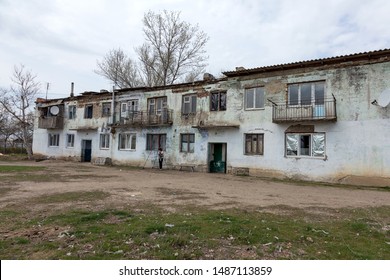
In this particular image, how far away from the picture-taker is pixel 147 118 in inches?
947

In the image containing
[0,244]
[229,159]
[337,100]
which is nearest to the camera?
[0,244]

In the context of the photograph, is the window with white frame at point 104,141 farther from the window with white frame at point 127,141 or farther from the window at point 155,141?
the window at point 155,141

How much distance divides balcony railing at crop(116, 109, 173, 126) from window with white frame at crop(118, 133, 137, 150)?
1186 mm

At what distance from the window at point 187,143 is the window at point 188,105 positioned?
1796mm

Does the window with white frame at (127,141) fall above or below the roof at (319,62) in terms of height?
below

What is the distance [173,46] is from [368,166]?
26.2 metres

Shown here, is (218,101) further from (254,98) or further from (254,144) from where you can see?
(254,144)

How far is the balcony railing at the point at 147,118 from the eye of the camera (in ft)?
75.8

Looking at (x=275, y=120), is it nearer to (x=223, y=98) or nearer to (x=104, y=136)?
(x=223, y=98)

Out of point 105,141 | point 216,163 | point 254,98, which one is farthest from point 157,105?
point 254,98

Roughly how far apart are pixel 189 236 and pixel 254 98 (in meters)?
15.2

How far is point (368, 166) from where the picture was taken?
15.2 meters

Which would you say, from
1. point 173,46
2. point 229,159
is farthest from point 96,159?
point 173,46

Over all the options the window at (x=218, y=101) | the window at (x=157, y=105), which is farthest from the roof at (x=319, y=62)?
the window at (x=157, y=105)
